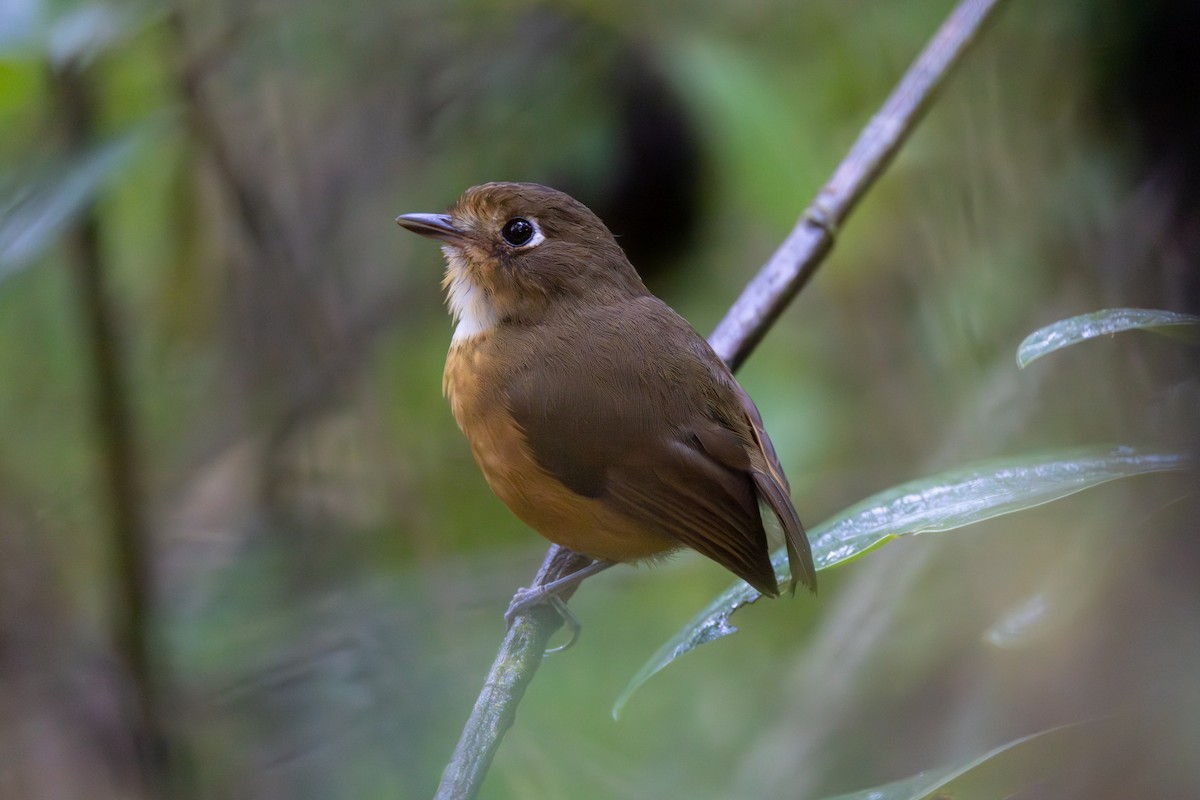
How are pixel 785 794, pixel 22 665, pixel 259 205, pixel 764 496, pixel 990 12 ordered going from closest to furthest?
pixel 764 496 < pixel 990 12 < pixel 785 794 < pixel 22 665 < pixel 259 205

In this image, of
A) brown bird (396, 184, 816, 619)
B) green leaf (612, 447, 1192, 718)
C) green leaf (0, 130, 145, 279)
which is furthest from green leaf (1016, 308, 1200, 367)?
green leaf (0, 130, 145, 279)

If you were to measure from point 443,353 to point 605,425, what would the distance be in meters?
1.22

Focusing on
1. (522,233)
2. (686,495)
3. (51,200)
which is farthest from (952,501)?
(51,200)

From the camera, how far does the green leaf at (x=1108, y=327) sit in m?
1.21

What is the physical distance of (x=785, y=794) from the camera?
239cm

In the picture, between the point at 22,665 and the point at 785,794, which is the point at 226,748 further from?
the point at 785,794

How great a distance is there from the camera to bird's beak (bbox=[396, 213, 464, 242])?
2.13 m

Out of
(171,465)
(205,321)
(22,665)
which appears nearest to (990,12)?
(205,321)

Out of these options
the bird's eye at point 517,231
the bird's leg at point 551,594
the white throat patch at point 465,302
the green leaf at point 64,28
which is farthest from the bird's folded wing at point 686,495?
the green leaf at point 64,28

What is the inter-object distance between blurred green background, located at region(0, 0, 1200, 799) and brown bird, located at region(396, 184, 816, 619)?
2.10ft

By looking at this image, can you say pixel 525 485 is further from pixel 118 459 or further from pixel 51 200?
pixel 51 200

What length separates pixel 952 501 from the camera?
1.34 meters

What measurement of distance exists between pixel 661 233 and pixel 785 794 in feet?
5.00

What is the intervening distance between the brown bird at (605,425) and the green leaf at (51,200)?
575 mm
